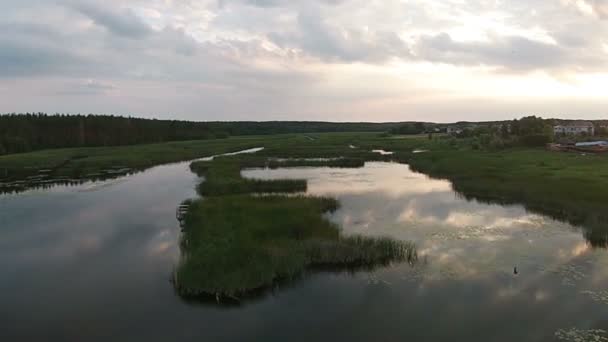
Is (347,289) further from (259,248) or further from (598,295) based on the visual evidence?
(598,295)

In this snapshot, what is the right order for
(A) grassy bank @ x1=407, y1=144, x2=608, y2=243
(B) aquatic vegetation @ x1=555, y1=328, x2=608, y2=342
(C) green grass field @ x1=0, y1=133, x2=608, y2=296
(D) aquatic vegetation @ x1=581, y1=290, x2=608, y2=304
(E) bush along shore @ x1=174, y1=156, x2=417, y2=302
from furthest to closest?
(A) grassy bank @ x1=407, y1=144, x2=608, y2=243
(C) green grass field @ x1=0, y1=133, x2=608, y2=296
(E) bush along shore @ x1=174, y1=156, x2=417, y2=302
(D) aquatic vegetation @ x1=581, y1=290, x2=608, y2=304
(B) aquatic vegetation @ x1=555, y1=328, x2=608, y2=342

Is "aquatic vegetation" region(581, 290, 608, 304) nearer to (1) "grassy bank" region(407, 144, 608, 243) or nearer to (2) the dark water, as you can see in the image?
(2) the dark water

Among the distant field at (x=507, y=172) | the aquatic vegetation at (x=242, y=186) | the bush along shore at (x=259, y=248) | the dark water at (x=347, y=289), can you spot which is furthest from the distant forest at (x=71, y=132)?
the bush along shore at (x=259, y=248)

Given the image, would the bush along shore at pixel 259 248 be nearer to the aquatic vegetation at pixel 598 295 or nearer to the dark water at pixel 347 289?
the dark water at pixel 347 289

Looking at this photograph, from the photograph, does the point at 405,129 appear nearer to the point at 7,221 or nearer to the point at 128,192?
the point at 128,192

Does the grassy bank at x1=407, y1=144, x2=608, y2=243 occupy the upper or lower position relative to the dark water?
upper

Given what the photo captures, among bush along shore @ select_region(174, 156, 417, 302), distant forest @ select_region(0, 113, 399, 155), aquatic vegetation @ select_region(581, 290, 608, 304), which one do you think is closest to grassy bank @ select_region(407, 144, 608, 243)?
aquatic vegetation @ select_region(581, 290, 608, 304)

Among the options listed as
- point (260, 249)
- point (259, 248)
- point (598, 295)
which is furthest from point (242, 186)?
point (598, 295)

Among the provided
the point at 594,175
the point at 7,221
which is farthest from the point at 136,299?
the point at 594,175
